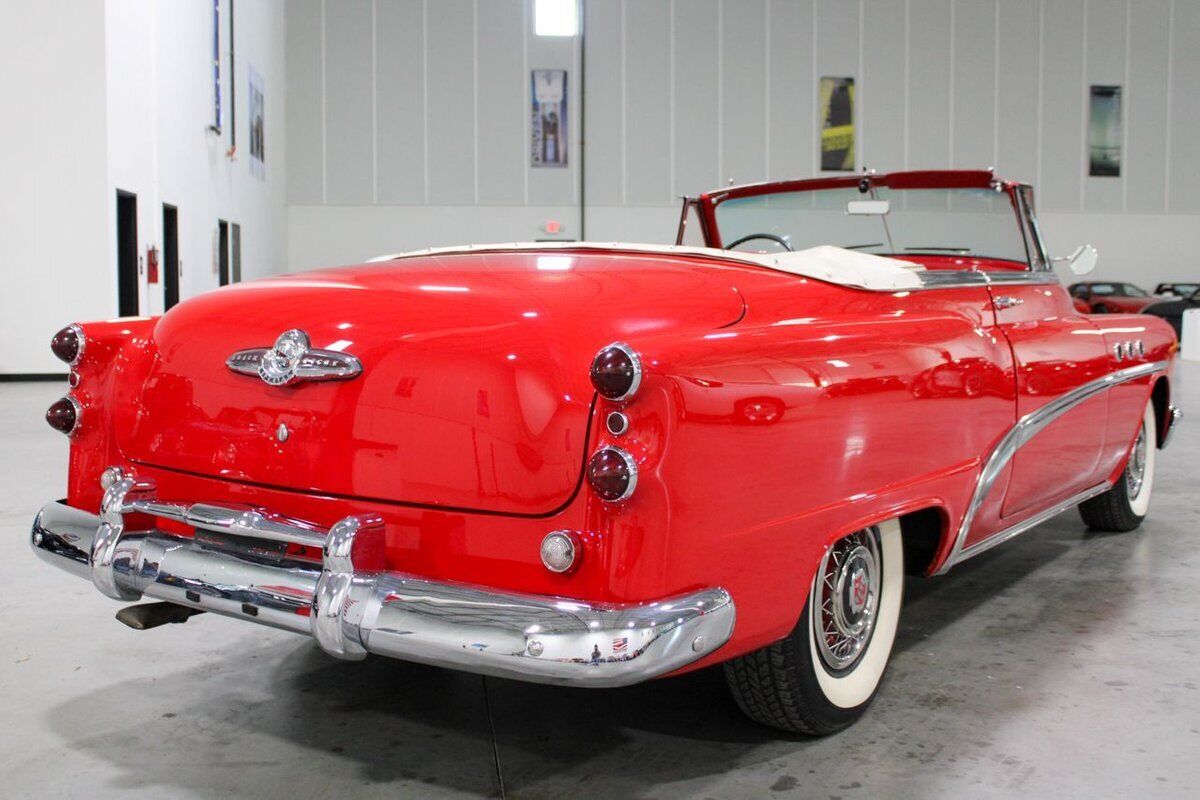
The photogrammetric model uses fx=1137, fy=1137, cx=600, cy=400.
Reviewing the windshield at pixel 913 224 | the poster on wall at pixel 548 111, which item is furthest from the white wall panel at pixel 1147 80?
the windshield at pixel 913 224

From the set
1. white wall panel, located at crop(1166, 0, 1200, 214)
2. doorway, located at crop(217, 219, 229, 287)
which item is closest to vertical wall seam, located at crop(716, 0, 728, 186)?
white wall panel, located at crop(1166, 0, 1200, 214)

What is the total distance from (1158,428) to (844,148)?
55.4 ft

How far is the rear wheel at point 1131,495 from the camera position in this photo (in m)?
4.53

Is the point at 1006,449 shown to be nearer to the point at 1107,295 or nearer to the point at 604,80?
the point at 604,80

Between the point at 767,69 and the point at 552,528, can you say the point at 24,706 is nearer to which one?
the point at 552,528

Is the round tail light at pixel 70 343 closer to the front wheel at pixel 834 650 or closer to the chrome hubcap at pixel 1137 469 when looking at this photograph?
the front wheel at pixel 834 650

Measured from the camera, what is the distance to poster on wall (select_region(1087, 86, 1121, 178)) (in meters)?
21.0

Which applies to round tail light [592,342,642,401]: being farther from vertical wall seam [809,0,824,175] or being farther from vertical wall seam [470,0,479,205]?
vertical wall seam [809,0,824,175]

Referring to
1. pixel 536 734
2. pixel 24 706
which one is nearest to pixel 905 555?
pixel 536 734

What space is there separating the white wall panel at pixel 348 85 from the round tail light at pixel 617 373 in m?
19.4

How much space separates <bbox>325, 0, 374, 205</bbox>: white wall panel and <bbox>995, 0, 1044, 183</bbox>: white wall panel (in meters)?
11.5

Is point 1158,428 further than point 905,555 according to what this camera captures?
Yes

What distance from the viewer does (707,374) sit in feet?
6.64

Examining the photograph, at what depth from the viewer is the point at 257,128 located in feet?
58.3
